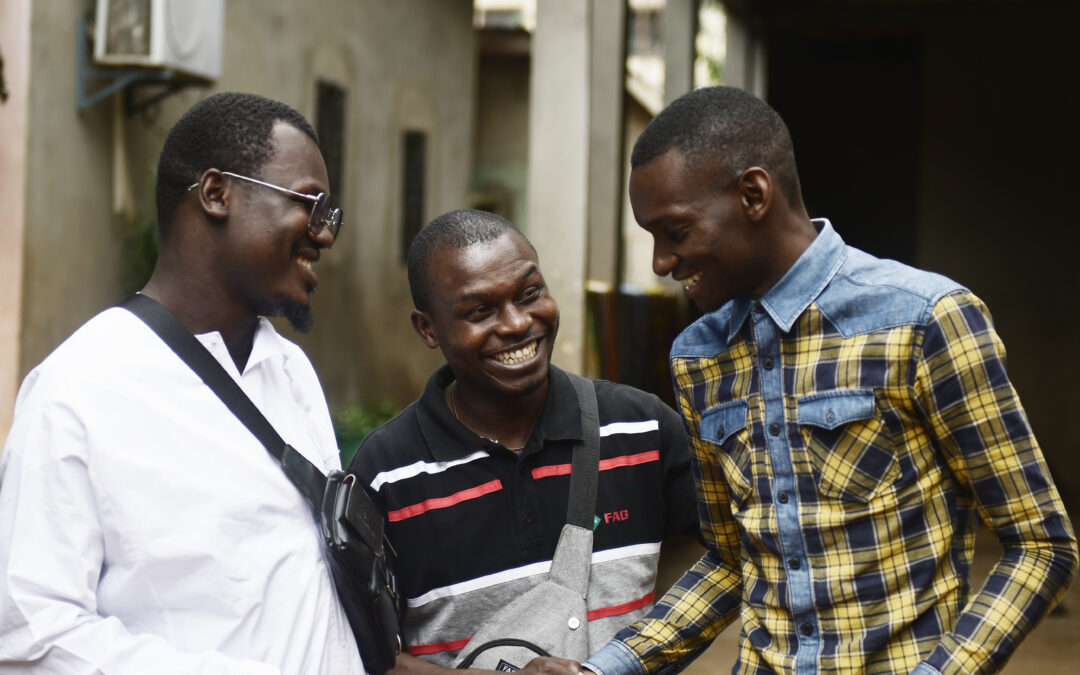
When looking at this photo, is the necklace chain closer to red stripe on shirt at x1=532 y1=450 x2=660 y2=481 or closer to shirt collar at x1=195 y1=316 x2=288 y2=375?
red stripe on shirt at x1=532 y1=450 x2=660 y2=481

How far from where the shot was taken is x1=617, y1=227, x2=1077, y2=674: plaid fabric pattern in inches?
71.9

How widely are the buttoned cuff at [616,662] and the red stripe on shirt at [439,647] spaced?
11.4 inches

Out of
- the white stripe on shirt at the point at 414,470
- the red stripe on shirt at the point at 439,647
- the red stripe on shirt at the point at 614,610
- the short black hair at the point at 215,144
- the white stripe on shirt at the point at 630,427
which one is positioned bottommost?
the red stripe on shirt at the point at 439,647

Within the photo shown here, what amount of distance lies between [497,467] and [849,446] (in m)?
0.84

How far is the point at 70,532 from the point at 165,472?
175 mm

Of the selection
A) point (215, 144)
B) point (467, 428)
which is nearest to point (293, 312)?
point (215, 144)

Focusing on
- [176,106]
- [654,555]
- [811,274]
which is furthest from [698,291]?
[176,106]

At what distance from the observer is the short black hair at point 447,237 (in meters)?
2.61

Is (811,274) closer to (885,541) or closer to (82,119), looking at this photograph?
(885,541)

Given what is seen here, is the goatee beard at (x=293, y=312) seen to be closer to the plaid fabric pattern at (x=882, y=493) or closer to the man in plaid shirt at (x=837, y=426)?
the man in plaid shirt at (x=837, y=426)

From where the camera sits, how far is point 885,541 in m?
1.93

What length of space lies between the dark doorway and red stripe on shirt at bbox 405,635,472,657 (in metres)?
9.00

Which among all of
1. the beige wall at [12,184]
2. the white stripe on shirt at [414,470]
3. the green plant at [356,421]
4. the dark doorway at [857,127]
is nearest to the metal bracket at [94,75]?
the beige wall at [12,184]

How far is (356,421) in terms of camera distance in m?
8.98
